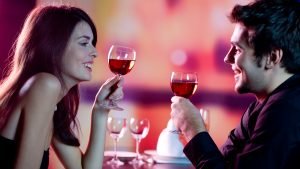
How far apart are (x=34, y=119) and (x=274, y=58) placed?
2.62 ft

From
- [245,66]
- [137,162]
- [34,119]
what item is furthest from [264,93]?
[137,162]

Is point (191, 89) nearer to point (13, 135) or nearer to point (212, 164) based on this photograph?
point (212, 164)

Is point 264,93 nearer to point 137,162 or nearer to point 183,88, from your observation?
point 183,88

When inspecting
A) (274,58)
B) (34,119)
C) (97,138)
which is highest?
(274,58)

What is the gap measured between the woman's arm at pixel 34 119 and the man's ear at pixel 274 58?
2.32 ft

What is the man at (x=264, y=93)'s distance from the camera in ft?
4.28

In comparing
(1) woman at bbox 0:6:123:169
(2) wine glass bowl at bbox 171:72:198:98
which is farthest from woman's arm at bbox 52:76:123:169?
(2) wine glass bowl at bbox 171:72:198:98

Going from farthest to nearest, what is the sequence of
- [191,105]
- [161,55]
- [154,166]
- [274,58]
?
1. [161,55]
2. [154,166]
3. [191,105]
4. [274,58]

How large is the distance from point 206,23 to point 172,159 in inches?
35.7

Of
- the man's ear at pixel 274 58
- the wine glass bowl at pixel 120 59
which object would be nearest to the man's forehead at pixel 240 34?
the man's ear at pixel 274 58

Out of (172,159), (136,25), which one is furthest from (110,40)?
(172,159)

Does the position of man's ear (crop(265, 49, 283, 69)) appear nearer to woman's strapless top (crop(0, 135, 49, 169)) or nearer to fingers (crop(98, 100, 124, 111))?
fingers (crop(98, 100, 124, 111))

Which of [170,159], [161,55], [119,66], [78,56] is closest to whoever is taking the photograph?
[78,56]

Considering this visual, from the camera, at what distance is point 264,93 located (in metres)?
1.53
